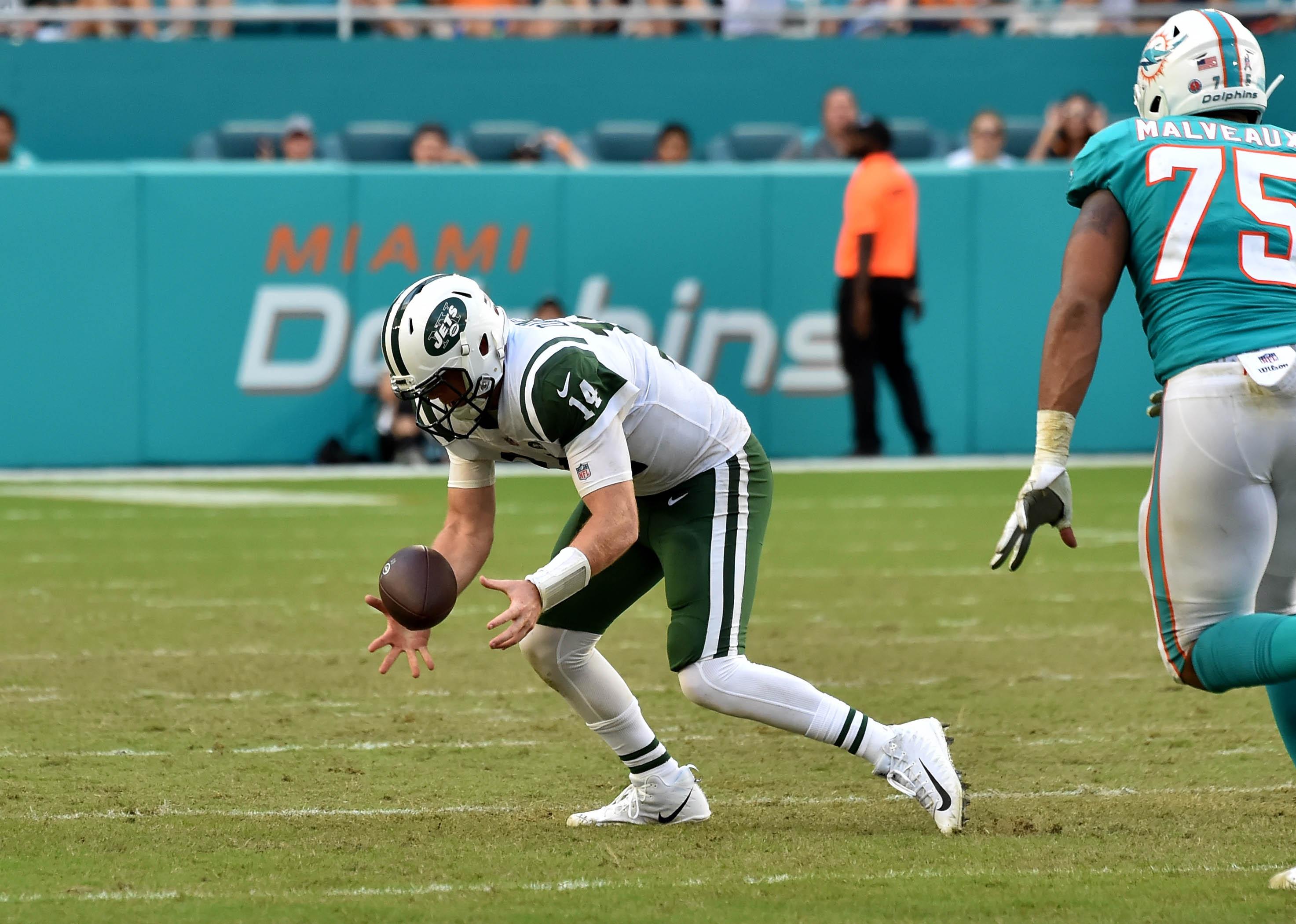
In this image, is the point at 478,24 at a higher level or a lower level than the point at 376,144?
higher

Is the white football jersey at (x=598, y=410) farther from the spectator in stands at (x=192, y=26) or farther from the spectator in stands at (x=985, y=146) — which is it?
the spectator in stands at (x=192, y=26)

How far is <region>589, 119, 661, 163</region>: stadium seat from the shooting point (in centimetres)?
1441

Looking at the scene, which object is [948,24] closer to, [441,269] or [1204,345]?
[441,269]

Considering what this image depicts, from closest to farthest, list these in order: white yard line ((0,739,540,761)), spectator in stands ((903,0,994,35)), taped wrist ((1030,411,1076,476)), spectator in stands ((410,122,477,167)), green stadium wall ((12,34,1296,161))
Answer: taped wrist ((1030,411,1076,476))
white yard line ((0,739,540,761))
spectator in stands ((410,122,477,167))
green stadium wall ((12,34,1296,161))
spectator in stands ((903,0,994,35))

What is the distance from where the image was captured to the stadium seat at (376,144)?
14047 mm

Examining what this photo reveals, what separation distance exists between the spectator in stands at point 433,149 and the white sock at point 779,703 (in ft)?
29.9

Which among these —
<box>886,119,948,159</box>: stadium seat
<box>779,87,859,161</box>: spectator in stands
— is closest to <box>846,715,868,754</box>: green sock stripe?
<box>779,87,859,161</box>: spectator in stands

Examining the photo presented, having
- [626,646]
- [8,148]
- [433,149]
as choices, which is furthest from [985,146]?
[626,646]

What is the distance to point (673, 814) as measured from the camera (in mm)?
4754

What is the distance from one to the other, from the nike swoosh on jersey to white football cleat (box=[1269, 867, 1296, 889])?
1.44 m

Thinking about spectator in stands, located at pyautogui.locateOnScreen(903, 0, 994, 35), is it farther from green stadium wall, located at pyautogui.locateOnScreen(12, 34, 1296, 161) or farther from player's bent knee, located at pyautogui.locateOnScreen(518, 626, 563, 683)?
player's bent knee, located at pyautogui.locateOnScreen(518, 626, 563, 683)

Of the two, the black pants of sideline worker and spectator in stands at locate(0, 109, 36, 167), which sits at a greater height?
spectator in stands at locate(0, 109, 36, 167)

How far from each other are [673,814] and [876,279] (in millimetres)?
8251

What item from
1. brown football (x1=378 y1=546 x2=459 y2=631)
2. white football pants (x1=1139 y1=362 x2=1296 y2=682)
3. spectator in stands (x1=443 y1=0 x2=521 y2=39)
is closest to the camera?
white football pants (x1=1139 y1=362 x2=1296 y2=682)
